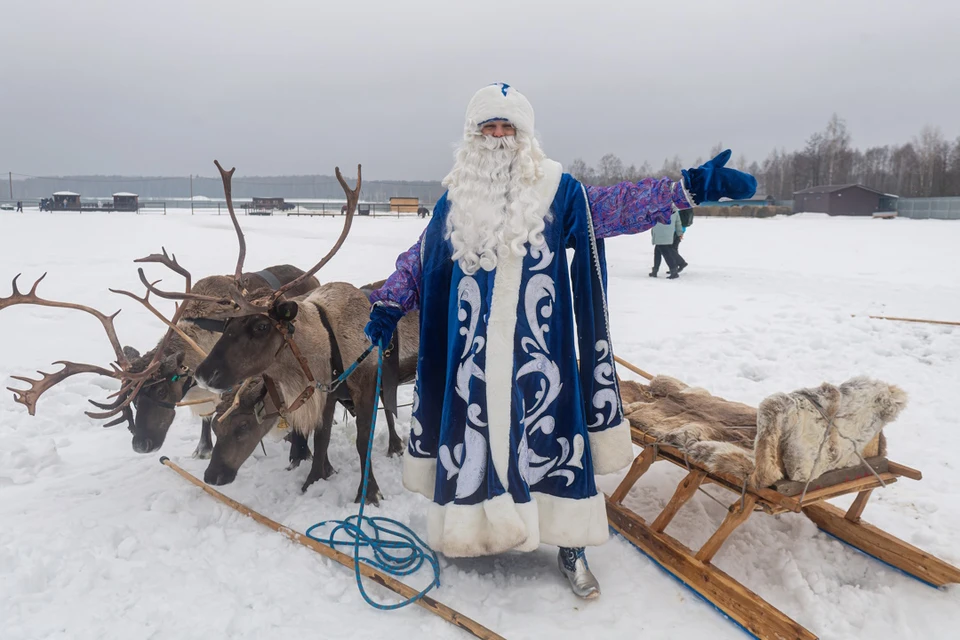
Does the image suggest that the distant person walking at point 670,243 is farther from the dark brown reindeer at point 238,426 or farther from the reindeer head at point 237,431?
the reindeer head at point 237,431

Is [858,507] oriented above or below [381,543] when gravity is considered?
above

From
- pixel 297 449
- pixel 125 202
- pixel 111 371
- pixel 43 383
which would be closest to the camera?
pixel 43 383

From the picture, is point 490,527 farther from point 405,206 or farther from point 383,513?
point 405,206

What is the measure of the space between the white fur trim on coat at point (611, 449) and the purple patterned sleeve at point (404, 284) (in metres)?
1.11

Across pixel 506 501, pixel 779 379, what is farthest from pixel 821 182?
pixel 506 501

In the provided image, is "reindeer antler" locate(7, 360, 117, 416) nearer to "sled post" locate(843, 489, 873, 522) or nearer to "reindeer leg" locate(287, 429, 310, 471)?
"reindeer leg" locate(287, 429, 310, 471)

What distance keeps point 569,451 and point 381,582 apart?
1075 mm

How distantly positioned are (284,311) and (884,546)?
319 cm

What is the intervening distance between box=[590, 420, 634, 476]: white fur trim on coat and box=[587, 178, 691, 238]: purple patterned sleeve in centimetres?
88

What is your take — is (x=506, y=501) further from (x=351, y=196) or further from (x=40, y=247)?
(x=40, y=247)

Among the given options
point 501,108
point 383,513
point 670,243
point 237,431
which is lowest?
point 383,513

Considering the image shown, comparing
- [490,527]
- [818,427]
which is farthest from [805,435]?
[490,527]

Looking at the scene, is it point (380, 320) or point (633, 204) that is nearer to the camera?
point (633, 204)

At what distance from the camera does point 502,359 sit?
246 cm
